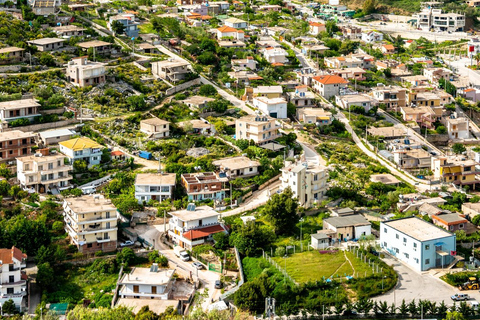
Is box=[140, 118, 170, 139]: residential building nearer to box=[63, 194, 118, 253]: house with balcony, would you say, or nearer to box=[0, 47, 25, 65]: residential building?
box=[63, 194, 118, 253]: house with balcony

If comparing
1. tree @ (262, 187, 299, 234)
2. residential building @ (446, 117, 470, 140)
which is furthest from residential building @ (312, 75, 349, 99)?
tree @ (262, 187, 299, 234)

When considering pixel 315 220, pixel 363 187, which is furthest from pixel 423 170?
pixel 315 220

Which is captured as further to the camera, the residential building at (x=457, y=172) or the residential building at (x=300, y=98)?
the residential building at (x=300, y=98)

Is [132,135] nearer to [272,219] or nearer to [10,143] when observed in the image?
[10,143]

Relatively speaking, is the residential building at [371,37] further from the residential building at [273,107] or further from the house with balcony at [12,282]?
the house with balcony at [12,282]

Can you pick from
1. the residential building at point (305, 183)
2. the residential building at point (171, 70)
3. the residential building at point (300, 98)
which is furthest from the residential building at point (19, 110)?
the residential building at point (300, 98)

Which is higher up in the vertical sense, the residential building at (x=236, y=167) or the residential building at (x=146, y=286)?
the residential building at (x=236, y=167)
